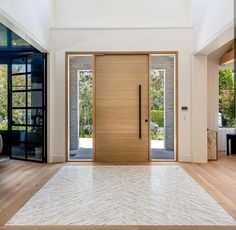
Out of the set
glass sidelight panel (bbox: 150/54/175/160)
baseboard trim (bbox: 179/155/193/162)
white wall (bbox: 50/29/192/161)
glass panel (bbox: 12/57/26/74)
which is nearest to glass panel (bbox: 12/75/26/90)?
glass panel (bbox: 12/57/26/74)

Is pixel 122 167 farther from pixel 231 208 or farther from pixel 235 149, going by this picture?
pixel 235 149

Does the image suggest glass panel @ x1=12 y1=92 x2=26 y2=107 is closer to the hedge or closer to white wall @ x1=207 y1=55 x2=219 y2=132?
the hedge

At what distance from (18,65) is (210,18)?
14.0 feet

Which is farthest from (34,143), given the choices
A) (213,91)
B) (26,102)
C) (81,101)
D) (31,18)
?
(213,91)

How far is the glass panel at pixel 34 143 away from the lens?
235 inches

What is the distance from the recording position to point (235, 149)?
695 cm

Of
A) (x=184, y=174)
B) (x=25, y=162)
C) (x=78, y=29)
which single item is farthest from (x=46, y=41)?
(x=184, y=174)

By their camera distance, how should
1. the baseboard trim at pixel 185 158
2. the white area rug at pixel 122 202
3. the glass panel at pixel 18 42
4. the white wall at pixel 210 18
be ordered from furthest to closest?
1. the baseboard trim at pixel 185 158
2. the glass panel at pixel 18 42
3. the white wall at pixel 210 18
4. the white area rug at pixel 122 202

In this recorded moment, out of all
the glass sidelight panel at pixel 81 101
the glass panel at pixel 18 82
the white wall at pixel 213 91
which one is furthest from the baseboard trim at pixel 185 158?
the glass panel at pixel 18 82

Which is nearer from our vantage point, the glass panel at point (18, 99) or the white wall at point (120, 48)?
the white wall at point (120, 48)

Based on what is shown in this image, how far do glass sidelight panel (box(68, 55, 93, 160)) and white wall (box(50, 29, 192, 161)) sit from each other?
0.66 meters

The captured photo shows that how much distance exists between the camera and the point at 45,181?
439cm

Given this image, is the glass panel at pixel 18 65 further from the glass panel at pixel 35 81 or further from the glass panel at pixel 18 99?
the glass panel at pixel 18 99

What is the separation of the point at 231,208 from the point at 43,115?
422 centimetres
